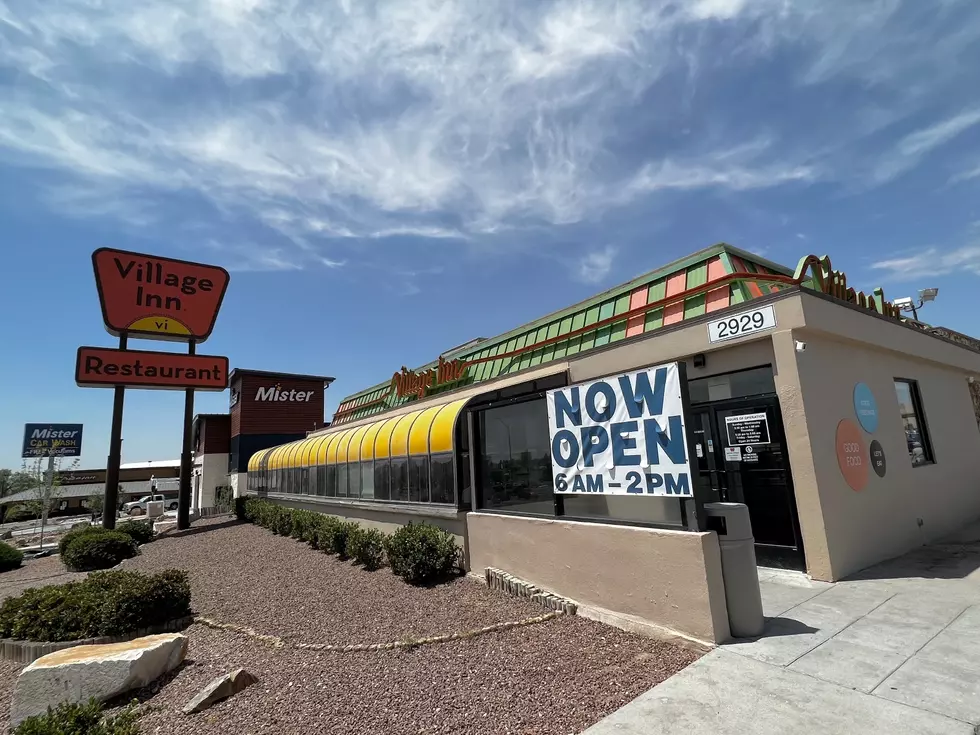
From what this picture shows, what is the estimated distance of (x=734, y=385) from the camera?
26.5 ft

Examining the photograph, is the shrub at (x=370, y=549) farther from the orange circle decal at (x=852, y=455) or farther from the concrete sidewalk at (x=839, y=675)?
the orange circle decal at (x=852, y=455)

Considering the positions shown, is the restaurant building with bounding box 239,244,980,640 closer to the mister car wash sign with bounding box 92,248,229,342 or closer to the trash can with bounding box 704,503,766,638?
the trash can with bounding box 704,503,766,638

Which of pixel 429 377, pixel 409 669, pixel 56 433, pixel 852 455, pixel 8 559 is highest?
pixel 56 433

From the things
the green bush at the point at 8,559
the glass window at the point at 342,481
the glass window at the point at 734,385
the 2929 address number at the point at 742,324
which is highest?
the 2929 address number at the point at 742,324

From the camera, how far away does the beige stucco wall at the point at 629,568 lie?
204 inches

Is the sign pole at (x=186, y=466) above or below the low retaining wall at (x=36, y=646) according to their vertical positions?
above

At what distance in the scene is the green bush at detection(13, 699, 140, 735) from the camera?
3.82m

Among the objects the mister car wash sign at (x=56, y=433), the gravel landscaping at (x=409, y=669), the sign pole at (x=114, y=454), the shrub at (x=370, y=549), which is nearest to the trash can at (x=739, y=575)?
the gravel landscaping at (x=409, y=669)

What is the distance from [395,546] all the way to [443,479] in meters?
1.58

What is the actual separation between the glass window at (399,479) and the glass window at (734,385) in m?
6.66

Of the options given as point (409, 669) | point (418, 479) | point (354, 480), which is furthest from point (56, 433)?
point (409, 669)

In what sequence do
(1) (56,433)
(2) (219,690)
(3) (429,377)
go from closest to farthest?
(2) (219,690), (3) (429,377), (1) (56,433)

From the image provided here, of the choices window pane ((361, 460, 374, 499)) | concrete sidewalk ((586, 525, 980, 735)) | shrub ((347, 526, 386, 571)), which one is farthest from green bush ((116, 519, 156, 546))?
concrete sidewalk ((586, 525, 980, 735))

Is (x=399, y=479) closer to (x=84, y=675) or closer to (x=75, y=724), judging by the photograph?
(x=84, y=675)
